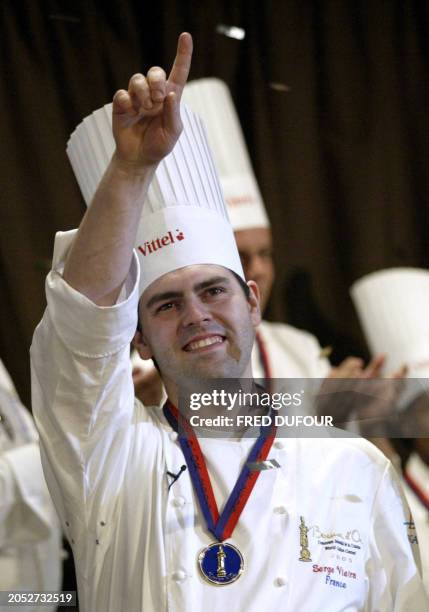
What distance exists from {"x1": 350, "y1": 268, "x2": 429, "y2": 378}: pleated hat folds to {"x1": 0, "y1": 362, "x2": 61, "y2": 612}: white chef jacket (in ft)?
3.03

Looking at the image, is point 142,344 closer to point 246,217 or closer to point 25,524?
point 25,524

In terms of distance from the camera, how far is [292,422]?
1502 millimetres

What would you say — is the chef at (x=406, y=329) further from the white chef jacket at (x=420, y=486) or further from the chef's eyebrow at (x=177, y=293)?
the chef's eyebrow at (x=177, y=293)

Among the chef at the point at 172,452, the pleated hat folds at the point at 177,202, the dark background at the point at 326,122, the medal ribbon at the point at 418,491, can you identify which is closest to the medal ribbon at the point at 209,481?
the chef at the point at 172,452

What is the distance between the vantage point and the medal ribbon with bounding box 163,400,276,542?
1369 millimetres

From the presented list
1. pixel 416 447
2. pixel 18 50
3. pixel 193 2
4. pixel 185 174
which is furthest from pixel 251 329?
pixel 193 2

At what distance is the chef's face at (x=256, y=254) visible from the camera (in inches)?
99.3

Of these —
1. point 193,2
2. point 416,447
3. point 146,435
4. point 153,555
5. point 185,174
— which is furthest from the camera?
point 193,2

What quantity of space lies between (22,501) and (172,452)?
58 centimetres

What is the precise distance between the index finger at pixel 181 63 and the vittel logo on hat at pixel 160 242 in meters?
0.33

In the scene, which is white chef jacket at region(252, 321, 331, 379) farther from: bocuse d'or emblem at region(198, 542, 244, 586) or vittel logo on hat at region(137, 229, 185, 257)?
bocuse d'or emblem at region(198, 542, 244, 586)

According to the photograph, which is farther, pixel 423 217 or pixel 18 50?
pixel 423 217

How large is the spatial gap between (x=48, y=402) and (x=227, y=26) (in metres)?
1.81

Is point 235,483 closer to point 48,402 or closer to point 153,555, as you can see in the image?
point 153,555
